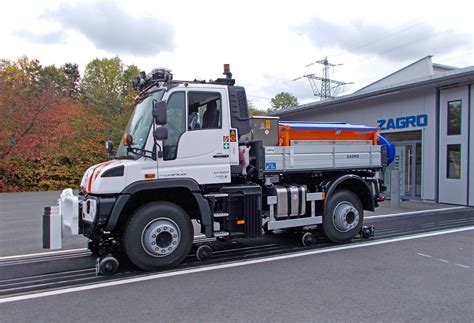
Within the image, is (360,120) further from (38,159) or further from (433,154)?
(38,159)

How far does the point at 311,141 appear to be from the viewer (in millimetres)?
7121

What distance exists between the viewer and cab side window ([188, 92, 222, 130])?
598 centimetres

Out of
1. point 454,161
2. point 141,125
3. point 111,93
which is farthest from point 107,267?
point 111,93

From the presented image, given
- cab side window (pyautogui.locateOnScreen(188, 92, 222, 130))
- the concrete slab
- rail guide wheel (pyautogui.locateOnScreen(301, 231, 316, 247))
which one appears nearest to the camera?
cab side window (pyautogui.locateOnScreen(188, 92, 222, 130))

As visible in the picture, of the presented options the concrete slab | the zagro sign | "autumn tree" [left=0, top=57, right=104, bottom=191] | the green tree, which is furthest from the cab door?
the green tree

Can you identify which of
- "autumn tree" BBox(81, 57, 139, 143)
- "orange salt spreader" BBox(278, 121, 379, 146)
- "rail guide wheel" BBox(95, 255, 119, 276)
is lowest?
"rail guide wheel" BBox(95, 255, 119, 276)

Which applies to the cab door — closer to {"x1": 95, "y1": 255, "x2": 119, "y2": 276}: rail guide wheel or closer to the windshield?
the windshield

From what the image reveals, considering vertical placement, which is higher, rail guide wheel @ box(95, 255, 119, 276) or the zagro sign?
the zagro sign

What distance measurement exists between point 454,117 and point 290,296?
36.0 feet

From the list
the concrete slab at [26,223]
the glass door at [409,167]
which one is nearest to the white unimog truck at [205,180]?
the concrete slab at [26,223]

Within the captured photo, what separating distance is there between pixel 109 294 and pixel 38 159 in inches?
747

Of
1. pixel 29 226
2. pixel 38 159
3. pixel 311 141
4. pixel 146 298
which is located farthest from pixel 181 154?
pixel 38 159

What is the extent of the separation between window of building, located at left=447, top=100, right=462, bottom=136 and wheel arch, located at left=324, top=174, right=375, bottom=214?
22.4 feet

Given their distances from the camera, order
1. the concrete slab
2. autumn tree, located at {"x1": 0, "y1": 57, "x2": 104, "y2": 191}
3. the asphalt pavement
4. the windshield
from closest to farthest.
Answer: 1. the asphalt pavement
2. the windshield
3. the concrete slab
4. autumn tree, located at {"x1": 0, "y1": 57, "x2": 104, "y2": 191}
